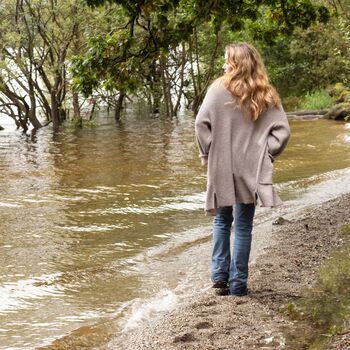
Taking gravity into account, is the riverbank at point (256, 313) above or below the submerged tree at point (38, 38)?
below

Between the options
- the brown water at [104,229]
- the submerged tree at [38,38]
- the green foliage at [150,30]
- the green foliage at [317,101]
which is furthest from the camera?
the green foliage at [317,101]

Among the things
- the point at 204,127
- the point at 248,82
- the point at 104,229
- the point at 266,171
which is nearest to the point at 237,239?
the point at 266,171

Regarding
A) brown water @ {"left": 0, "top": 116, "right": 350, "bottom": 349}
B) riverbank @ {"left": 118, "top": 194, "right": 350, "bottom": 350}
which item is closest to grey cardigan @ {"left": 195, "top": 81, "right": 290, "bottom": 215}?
riverbank @ {"left": 118, "top": 194, "right": 350, "bottom": 350}

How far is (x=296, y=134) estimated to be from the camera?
19797 millimetres

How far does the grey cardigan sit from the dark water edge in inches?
30.4

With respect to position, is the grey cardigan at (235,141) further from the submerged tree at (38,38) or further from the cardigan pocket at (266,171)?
the submerged tree at (38,38)

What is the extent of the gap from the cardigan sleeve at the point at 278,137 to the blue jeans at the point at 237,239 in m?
0.47

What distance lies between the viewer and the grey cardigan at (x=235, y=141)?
16.1 ft

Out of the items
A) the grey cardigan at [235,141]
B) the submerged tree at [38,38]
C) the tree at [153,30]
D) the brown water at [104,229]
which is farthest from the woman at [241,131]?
the submerged tree at [38,38]

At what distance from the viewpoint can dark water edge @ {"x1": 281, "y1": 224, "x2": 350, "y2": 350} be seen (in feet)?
12.8

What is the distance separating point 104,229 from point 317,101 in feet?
73.4

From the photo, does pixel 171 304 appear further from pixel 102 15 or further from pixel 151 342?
pixel 102 15

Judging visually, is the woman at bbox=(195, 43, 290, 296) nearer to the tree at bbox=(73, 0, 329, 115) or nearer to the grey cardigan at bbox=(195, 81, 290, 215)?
the grey cardigan at bbox=(195, 81, 290, 215)

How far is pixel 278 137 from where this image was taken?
16.0 feet
